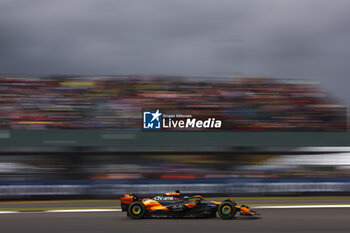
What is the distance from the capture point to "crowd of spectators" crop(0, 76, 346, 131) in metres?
16.5

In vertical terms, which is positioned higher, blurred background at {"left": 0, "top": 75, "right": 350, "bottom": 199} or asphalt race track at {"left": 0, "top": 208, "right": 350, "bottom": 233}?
blurred background at {"left": 0, "top": 75, "right": 350, "bottom": 199}

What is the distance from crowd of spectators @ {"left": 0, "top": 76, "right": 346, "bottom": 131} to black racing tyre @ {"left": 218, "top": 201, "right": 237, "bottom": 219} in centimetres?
724

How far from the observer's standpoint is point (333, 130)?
17.3 m

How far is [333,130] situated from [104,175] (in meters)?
9.38

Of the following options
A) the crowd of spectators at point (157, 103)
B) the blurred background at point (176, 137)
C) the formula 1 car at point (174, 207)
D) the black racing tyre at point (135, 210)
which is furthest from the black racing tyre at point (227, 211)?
the crowd of spectators at point (157, 103)

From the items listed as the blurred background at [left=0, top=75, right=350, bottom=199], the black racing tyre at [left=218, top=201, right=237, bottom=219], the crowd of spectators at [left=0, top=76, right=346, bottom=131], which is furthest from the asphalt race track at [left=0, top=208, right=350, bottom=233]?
the crowd of spectators at [left=0, top=76, right=346, bottom=131]

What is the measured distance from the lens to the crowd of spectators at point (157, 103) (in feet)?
54.1

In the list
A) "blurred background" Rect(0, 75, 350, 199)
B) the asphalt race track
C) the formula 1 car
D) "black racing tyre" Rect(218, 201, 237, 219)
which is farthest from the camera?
"blurred background" Rect(0, 75, 350, 199)

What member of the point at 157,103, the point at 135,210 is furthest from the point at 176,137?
the point at 135,210

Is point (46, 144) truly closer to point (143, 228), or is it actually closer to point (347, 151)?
point (143, 228)

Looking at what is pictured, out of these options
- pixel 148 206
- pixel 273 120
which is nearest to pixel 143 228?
pixel 148 206

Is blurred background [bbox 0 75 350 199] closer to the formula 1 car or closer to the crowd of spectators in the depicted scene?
the crowd of spectators

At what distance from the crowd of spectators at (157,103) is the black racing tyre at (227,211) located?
724cm

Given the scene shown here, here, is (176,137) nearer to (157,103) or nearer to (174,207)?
(157,103)
